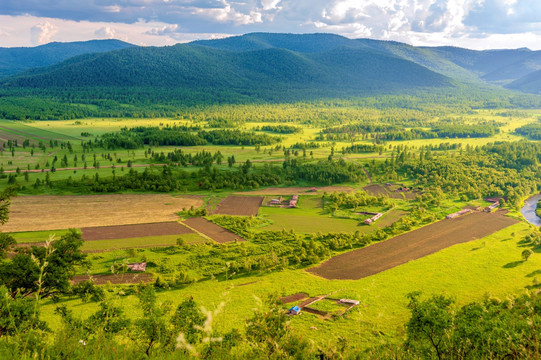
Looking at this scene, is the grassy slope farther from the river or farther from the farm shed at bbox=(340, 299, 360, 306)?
the river

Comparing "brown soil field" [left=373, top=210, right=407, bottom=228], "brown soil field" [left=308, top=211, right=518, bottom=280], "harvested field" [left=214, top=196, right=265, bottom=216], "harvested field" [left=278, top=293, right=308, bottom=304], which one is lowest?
"brown soil field" [left=308, top=211, right=518, bottom=280]

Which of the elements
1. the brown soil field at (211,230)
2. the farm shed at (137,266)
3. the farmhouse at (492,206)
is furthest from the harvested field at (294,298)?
the farmhouse at (492,206)

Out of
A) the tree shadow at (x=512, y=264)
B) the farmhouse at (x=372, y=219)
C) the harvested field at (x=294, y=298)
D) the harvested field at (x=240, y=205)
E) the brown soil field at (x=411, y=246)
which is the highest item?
the harvested field at (x=240, y=205)

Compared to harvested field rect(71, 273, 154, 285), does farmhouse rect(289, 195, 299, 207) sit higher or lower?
higher

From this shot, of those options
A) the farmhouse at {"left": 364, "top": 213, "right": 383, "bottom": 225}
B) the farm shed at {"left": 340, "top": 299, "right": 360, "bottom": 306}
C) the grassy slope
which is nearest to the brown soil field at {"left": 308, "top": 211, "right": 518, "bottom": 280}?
the grassy slope

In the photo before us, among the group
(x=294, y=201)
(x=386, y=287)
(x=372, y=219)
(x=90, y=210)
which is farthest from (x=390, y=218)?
(x=90, y=210)

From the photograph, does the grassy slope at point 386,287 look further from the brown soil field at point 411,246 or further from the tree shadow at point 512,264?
the brown soil field at point 411,246

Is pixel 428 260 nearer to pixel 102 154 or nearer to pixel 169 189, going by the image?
pixel 169 189
